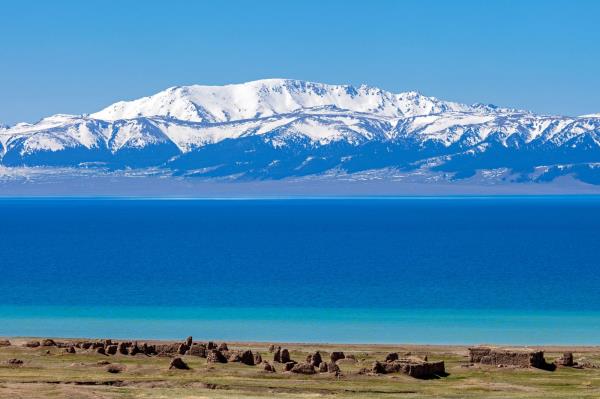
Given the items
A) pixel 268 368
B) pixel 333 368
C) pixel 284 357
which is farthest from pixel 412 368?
pixel 284 357

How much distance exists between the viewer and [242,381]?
6450 centimetres

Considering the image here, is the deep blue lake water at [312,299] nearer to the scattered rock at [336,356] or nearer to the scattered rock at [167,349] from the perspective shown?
the scattered rock at [167,349]

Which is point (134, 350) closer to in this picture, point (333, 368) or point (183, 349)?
point (183, 349)

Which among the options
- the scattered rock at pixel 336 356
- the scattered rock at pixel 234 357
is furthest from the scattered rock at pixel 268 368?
the scattered rock at pixel 336 356

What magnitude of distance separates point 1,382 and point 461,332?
48552 millimetres

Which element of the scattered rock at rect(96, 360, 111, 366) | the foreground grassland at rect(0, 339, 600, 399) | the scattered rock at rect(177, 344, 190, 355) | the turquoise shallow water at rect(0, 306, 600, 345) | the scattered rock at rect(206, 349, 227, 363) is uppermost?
the turquoise shallow water at rect(0, 306, 600, 345)

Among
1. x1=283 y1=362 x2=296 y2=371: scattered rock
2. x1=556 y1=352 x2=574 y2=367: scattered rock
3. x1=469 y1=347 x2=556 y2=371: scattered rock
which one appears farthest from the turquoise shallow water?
x1=283 y1=362 x2=296 y2=371: scattered rock

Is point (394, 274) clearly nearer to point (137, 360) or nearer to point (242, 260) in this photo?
point (242, 260)

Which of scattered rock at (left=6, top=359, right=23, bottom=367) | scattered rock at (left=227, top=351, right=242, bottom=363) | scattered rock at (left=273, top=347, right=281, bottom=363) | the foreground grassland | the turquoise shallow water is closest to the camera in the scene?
the foreground grassland

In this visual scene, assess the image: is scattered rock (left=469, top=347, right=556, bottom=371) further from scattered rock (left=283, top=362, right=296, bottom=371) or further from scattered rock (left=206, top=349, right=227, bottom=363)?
scattered rock (left=206, top=349, right=227, bottom=363)

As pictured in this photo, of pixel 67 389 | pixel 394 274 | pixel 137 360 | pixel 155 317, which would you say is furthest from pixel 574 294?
pixel 67 389

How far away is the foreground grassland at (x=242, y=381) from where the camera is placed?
2365 inches

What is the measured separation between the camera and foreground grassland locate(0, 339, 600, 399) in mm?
60062

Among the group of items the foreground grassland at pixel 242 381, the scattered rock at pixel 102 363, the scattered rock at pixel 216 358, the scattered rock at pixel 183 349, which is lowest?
the foreground grassland at pixel 242 381
